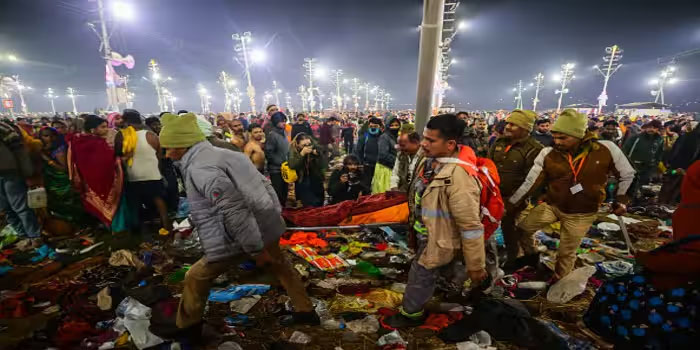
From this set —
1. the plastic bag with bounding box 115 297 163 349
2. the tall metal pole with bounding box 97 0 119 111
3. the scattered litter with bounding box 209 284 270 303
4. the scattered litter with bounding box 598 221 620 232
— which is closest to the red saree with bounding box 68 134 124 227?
the plastic bag with bounding box 115 297 163 349

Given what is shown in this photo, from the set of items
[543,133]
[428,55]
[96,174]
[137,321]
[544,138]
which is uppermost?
Answer: [428,55]

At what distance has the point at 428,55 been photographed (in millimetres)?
5477

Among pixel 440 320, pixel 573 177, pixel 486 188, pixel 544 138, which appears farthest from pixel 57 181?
pixel 544 138

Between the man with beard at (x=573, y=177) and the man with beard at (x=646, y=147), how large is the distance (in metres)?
4.42

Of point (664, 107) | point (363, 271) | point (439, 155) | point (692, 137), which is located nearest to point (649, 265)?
point (439, 155)

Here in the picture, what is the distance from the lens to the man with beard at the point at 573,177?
313cm

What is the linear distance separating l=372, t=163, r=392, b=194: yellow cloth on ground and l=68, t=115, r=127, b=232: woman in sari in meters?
4.33

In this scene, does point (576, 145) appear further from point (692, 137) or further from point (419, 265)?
point (692, 137)

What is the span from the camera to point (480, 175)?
8.15ft

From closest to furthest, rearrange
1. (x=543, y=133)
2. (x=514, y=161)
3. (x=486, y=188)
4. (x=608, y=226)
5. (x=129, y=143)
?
(x=486, y=188) → (x=514, y=161) → (x=129, y=143) → (x=608, y=226) → (x=543, y=133)

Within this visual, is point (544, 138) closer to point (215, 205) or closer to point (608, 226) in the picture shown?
point (608, 226)

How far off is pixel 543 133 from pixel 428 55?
3491 mm

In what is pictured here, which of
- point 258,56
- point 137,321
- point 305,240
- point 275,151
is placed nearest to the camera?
point 137,321

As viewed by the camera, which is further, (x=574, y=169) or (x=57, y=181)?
(x=57, y=181)
